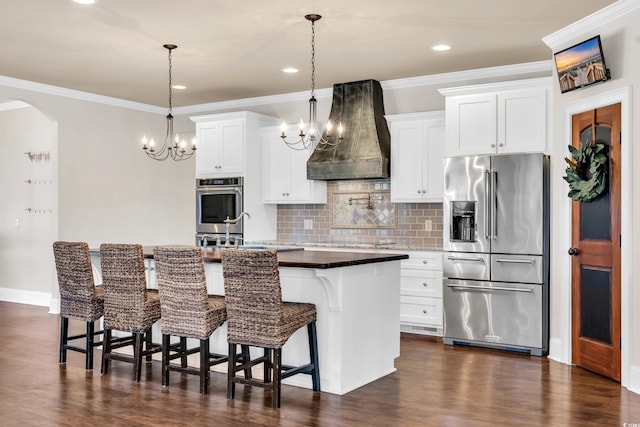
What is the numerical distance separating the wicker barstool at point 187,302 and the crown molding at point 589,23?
3424mm

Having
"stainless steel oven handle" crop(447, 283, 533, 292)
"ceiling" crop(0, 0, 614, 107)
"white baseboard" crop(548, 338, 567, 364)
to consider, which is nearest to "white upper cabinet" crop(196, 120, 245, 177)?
"ceiling" crop(0, 0, 614, 107)

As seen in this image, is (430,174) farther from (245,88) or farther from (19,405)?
(19,405)

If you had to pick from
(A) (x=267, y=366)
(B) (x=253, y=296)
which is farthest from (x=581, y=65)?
(A) (x=267, y=366)

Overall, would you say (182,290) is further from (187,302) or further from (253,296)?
(253,296)

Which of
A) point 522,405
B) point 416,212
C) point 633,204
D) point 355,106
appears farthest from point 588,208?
point 355,106

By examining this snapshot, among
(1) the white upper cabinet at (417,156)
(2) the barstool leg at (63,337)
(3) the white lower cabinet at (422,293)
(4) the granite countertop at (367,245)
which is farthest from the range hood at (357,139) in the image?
(2) the barstool leg at (63,337)

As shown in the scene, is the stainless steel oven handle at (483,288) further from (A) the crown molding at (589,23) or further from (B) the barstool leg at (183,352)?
(B) the barstool leg at (183,352)

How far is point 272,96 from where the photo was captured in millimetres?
7973

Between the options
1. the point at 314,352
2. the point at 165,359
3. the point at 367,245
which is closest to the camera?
the point at 314,352

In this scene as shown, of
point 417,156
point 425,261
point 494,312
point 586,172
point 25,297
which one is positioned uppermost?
point 417,156

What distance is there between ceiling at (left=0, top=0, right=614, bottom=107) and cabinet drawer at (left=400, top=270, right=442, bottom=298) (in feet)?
6.92

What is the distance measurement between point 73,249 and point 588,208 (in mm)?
4059

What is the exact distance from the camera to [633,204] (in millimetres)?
4438

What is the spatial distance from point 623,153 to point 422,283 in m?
2.41
